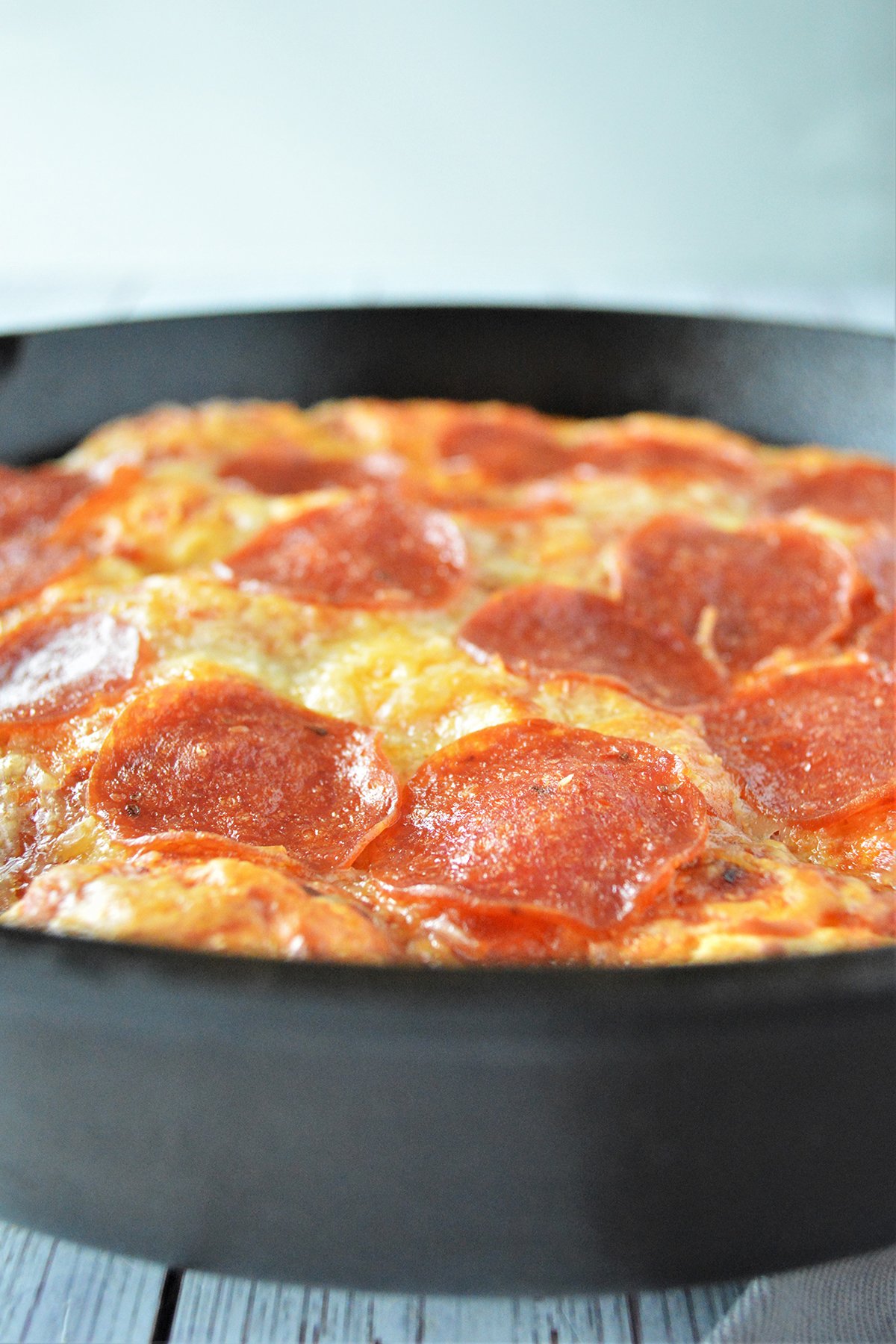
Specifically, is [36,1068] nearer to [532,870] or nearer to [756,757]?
[532,870]

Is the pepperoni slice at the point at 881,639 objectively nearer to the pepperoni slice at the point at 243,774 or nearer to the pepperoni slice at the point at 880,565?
the pepperoni slice at the point at 880,565

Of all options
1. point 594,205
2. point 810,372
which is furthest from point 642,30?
point 810,372

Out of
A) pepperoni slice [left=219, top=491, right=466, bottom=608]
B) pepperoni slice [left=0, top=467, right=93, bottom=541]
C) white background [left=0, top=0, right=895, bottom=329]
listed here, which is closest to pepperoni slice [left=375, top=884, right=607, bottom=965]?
pepperoni slice [left=219, top=491, right=466, bottom=608]

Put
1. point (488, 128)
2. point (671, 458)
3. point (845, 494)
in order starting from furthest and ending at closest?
point (488, 128), point (671, 458), point (845, 494)

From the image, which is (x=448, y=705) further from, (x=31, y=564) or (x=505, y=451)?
(x=505, y=451)

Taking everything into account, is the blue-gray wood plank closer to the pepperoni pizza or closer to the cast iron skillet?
the cast iron skillet

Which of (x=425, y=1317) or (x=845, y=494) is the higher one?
(x=845, y=494)

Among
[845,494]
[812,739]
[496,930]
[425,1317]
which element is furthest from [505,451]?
[425,1317]
